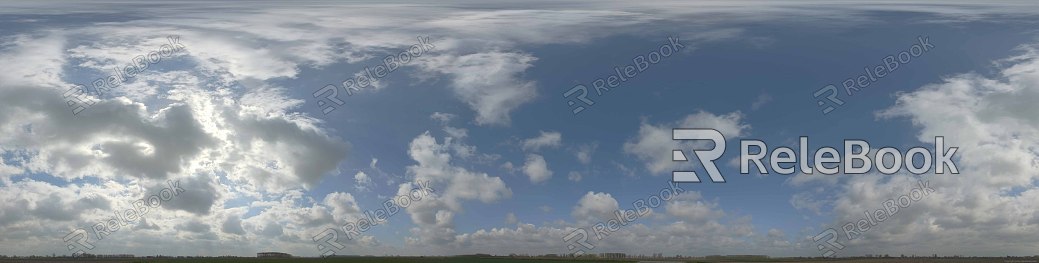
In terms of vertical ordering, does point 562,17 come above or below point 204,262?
Result: above

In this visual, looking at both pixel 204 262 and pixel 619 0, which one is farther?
pixel 204 262

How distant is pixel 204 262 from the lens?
235ft

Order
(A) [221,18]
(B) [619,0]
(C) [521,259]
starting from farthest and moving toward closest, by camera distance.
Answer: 1. (C) [521,259]
2. (B) [619,0]
3. (A) [221,18]

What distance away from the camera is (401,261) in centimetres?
8544

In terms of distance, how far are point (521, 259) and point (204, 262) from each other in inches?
1088

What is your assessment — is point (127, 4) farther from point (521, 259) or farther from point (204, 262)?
point (521, 259)

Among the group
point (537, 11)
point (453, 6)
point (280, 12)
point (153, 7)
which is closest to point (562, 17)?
point (537, 11)

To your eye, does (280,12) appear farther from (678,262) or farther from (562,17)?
(678,262)

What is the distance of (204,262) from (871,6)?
5192cm

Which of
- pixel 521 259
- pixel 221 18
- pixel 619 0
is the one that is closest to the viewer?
pixel 221 18

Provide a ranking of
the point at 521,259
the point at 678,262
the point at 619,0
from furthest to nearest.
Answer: the point at 521,259 < the point at 678,262 < the point at 619,0

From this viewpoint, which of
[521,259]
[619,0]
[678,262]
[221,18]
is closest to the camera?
[221,18]

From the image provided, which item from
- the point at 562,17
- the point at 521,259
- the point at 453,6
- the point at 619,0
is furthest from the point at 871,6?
the point at 521,259

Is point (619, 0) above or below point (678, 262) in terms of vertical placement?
above
